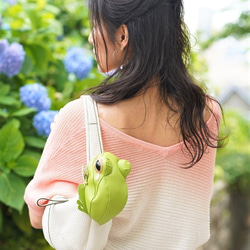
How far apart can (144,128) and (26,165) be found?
2.64ft

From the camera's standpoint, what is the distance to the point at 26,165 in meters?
1.86

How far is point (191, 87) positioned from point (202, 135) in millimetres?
133

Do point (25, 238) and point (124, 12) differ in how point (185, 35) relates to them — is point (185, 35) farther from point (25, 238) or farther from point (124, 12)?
point (25, 238)

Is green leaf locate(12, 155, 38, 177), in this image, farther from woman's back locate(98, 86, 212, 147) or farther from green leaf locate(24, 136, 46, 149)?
woman's back locate(98, 86, 212, 147)

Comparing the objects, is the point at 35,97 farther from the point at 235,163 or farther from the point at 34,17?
the point at 235,163

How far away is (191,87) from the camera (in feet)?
4.15

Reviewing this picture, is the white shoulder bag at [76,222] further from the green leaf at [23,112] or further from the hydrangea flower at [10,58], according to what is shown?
the hydrangea flower at [10,58]

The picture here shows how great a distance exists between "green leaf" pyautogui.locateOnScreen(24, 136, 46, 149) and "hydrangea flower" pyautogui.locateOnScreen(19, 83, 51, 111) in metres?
0.12

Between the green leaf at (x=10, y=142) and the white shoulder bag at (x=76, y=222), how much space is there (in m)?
0.76

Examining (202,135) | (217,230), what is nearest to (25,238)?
(202,135)

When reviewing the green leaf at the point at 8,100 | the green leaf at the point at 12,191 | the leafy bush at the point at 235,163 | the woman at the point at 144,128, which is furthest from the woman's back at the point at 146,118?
the leafy bush at the point at 235,163

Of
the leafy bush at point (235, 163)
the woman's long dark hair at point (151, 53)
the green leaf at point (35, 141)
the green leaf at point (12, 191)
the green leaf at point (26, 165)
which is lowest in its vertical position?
the leafy bush at point (235, 163)

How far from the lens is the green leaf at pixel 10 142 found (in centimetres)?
182

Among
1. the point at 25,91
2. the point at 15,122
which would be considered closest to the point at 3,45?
the point at 25,91
